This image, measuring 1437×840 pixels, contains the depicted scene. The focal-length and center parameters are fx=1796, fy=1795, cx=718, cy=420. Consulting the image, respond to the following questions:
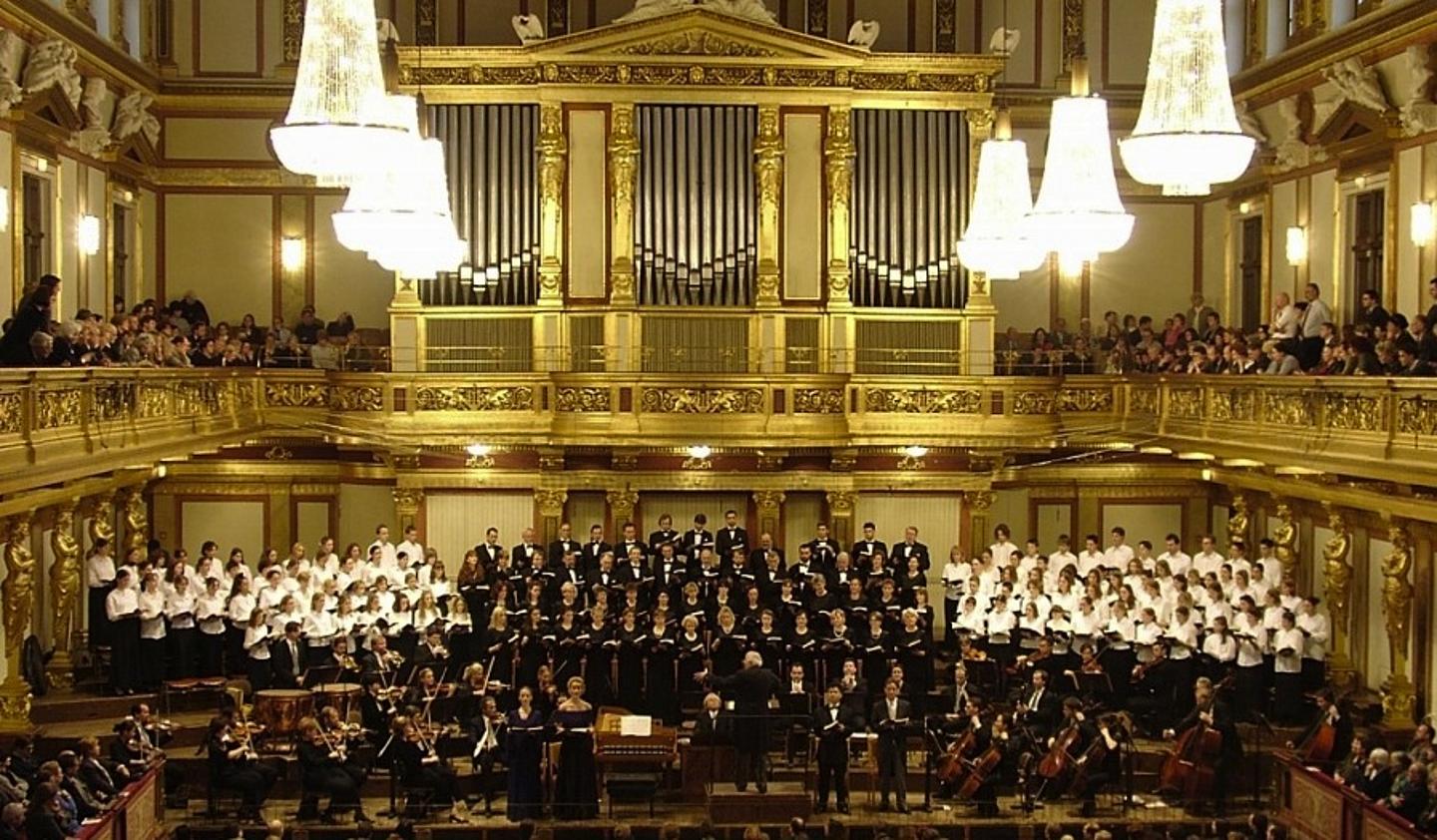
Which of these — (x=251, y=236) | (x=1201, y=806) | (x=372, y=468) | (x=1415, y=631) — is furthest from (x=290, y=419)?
(x=1415, y=631)

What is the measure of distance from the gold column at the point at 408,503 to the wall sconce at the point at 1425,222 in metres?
11.1

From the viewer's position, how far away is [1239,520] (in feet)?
66.5

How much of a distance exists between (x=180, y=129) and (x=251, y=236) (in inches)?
59.8

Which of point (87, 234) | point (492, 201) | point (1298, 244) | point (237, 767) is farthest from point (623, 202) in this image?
point (237, 767)

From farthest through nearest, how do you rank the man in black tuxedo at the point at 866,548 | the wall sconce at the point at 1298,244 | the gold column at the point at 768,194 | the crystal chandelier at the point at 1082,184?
the gold column at the point at 768,194 → the wall sconce at the point at 1298,244 → the man in black tuxedo at the point at 866,548 → the crystal chandelier at the point at 1082,184

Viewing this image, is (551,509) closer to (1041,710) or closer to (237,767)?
(237,767)

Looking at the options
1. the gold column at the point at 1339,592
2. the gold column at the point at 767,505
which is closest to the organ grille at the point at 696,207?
the gold column at the point at 767,505

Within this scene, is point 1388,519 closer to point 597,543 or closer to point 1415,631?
point 1415,631

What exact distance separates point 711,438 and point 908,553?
2.60 m

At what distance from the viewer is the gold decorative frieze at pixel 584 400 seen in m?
19.8

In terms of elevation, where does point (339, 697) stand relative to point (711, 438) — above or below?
below

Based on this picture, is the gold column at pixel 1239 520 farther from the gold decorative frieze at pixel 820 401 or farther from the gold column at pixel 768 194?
the gold column at pixel 768 194

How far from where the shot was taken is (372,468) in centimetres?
2131

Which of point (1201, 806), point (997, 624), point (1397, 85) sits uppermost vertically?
point (1397, 85)
